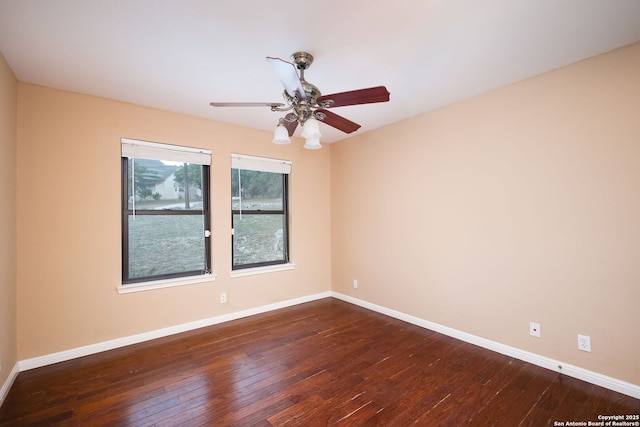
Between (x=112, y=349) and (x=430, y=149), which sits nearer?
(x=112, y=349)

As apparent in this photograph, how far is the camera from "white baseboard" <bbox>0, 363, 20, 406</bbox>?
2.04 meters

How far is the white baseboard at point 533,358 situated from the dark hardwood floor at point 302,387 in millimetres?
58

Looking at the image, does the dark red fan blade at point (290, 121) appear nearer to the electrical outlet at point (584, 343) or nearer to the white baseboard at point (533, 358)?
the white baseboard at point (533, 358)

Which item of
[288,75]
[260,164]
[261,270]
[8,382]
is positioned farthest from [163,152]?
[8,382]

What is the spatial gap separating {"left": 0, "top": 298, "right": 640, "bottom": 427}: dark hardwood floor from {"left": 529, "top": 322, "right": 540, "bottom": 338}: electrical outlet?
0.27 metres

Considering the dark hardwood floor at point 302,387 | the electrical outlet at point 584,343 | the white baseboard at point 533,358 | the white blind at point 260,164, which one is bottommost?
the dark hardwood floor at point 302,387

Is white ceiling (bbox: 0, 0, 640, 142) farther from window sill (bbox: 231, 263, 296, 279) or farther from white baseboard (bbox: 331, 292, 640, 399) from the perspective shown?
white baseboard (bbox: 331, 292, 640, 399)

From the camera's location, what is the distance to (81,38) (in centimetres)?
190

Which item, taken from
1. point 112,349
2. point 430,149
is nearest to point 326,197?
point 430,149

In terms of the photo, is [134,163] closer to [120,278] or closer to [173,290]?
[120,278]

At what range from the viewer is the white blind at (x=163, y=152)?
295 centimetres

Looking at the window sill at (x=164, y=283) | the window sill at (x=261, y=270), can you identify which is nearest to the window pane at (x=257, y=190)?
the window sill at (x=261, y=270)

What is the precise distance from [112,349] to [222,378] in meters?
1.36

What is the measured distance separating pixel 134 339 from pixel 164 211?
136 centimetres
